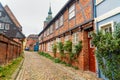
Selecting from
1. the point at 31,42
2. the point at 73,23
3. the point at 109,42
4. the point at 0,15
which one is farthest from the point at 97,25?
the point at 31,42

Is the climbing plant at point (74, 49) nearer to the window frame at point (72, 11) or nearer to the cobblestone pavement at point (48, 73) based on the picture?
the cobblestone pavement at point (48, 73)

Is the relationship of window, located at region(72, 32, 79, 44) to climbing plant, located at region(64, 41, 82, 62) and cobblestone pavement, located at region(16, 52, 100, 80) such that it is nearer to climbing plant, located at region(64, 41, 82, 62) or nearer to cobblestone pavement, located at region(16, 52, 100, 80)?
climbing plant, located at region(64, 41, 82, 62)

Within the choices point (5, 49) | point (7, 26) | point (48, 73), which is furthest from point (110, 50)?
point (7, 26)

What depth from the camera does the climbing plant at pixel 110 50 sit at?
6020 mm

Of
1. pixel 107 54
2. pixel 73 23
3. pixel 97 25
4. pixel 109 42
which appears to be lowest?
pixel 107 54

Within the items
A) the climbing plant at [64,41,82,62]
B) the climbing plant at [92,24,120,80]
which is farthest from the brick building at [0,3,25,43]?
the climbing plant at [92,24,120,80]

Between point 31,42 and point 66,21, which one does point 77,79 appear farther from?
point 31,42

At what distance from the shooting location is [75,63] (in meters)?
13.4

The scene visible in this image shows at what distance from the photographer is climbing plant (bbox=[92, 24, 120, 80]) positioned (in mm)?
6020

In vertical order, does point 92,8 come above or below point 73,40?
above

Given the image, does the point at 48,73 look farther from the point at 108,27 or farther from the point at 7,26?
the point at 7,26

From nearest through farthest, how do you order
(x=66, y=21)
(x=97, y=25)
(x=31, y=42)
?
(x=97, y=25), (x=66, y=21), (x=31, y=42)

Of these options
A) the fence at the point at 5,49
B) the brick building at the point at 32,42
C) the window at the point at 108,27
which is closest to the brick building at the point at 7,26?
the fence at the point at 5,49

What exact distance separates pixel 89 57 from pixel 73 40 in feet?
9.87
